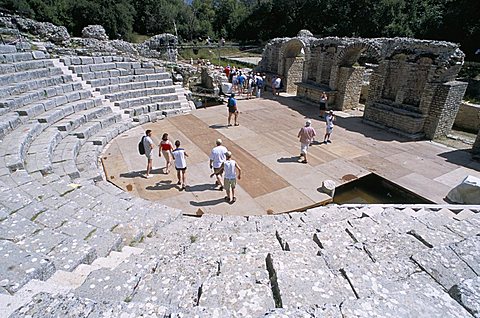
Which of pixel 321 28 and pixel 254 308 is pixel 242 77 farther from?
pixel 321 28

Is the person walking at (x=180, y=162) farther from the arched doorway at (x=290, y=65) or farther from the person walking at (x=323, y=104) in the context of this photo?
the arched doorway at (x=290, y=65)

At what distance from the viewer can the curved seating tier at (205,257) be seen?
2049 millimetres

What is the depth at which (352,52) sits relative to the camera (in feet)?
45.8

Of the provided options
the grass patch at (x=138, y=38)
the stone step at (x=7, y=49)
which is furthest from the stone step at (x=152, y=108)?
the grass patch at (x=138, y=38)

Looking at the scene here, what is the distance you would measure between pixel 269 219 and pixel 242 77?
12.5 metres

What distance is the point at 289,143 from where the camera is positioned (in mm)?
9945

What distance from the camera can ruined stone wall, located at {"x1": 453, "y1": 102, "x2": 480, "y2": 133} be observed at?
12.2 m

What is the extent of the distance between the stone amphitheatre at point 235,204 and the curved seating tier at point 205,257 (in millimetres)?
18

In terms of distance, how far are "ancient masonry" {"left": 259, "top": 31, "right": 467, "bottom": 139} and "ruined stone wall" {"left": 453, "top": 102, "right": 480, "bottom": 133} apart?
2.65m

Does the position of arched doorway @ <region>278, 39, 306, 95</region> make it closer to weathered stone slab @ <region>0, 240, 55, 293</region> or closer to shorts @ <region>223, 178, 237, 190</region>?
shorts @ <region>223, 178, 237, 190</region>

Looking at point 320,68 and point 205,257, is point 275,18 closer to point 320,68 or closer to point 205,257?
point 320,68

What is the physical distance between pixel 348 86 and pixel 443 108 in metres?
4.57

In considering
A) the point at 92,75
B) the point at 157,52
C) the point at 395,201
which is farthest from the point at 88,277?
the point at 157,52

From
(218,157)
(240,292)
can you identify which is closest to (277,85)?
(218,157)
